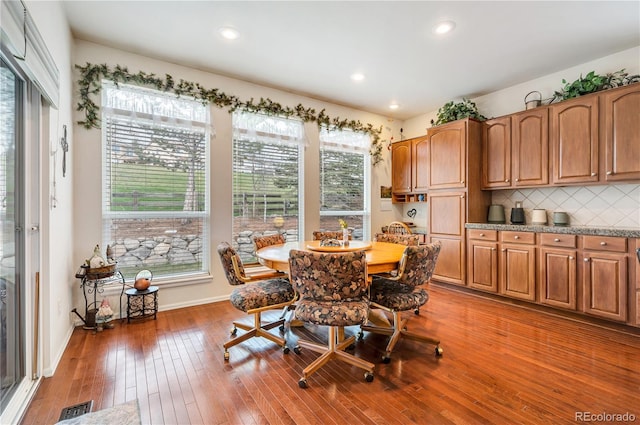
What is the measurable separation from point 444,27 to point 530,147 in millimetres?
1899

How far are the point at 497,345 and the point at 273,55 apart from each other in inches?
142

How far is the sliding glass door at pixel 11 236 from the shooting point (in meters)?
1.73

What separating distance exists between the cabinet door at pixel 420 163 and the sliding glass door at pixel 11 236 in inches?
183

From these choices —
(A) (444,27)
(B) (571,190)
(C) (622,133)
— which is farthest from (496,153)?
(A) (444,27)

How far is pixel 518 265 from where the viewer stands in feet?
11.9

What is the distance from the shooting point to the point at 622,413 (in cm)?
174

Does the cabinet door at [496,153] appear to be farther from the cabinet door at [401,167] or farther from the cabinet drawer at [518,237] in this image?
the cabinet door at [401,167]

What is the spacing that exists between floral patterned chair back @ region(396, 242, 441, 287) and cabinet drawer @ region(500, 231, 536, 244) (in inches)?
74.4

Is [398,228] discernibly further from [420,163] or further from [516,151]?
[516,151]

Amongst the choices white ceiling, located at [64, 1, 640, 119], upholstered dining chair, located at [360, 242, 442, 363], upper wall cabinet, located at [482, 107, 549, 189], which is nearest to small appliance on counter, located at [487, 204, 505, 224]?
upper wall cabinet, located at [482, 107, 549, 189]

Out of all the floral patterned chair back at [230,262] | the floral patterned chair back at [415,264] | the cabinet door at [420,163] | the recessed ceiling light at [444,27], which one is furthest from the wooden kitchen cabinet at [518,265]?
the floral patterned chair back at [230,262]

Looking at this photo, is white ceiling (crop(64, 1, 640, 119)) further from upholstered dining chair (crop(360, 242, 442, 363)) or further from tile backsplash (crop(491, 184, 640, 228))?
upholstered dining chair (crop(360, 242, 442, 363))


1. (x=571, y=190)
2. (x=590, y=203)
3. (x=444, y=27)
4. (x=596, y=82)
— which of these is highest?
(x=444, y=27)

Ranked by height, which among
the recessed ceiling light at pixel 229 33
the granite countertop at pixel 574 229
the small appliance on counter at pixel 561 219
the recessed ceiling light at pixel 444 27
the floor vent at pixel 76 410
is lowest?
the floor vent at pixel 76 410
